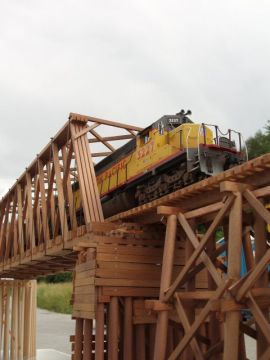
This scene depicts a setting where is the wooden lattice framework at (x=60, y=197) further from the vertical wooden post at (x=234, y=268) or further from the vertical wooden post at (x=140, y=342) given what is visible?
the vertical wooden post at (x=234, y=268)

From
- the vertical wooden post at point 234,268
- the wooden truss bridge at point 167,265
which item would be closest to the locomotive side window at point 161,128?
the wooden truss bridge at point 167,265

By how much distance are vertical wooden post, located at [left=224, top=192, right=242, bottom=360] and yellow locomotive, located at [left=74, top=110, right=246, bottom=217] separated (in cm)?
383

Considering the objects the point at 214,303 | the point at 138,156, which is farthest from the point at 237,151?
the point at 214,303


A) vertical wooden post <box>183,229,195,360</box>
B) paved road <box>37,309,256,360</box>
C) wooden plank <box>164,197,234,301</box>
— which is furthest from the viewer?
paved road <box>37,309,256,360</box>

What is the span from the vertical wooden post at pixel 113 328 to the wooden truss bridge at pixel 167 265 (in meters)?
0.02

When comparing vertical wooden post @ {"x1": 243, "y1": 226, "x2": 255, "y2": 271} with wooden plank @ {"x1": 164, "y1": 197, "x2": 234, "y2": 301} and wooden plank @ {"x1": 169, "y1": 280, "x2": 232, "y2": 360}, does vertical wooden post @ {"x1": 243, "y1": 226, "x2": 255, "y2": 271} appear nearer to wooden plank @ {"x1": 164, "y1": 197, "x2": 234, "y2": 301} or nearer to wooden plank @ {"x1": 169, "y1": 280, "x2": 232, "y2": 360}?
wooden plank @ {"x1": 164, "y1": 197, "x2": 234, "y2": 301}

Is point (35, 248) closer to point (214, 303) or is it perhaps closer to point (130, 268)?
point (130, 268)

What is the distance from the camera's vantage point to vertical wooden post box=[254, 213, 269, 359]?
7.34m

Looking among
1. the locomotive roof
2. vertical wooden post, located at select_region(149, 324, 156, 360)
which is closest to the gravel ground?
the locomotive roof

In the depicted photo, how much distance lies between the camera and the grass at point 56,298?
49656 mm

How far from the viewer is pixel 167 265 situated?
868 centimetres

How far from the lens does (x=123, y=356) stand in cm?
1012

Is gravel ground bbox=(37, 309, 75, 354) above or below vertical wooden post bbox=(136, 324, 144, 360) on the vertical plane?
below

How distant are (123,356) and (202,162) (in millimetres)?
4414
